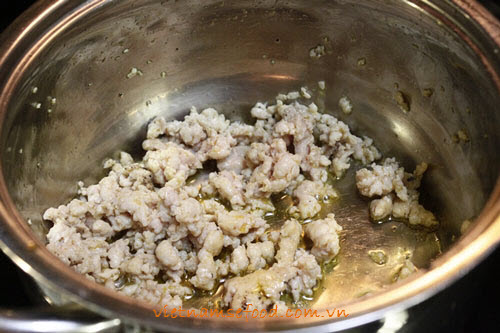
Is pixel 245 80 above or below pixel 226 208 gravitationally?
above

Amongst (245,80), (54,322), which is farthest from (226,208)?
(54,322)

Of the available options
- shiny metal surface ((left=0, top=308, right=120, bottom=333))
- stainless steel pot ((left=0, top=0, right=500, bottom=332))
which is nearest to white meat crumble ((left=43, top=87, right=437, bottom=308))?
stainless steel pot ((left=0, top=0, right=500, bottom=332))

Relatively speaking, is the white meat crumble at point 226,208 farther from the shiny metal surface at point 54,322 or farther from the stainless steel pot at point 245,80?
the shiny metal surface at point 54,322

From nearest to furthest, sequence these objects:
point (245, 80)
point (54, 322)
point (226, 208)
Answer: point (54, 322) → point (226, 208) → point (245, 80)

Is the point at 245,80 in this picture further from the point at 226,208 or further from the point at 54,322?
the point at 54,322

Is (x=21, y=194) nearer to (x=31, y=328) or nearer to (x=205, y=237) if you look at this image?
(x=205, y=237)

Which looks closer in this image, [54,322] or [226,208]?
[54,322]

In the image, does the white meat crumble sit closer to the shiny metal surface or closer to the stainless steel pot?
the stainless steel pot

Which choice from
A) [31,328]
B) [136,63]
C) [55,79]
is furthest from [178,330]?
[136,63]
